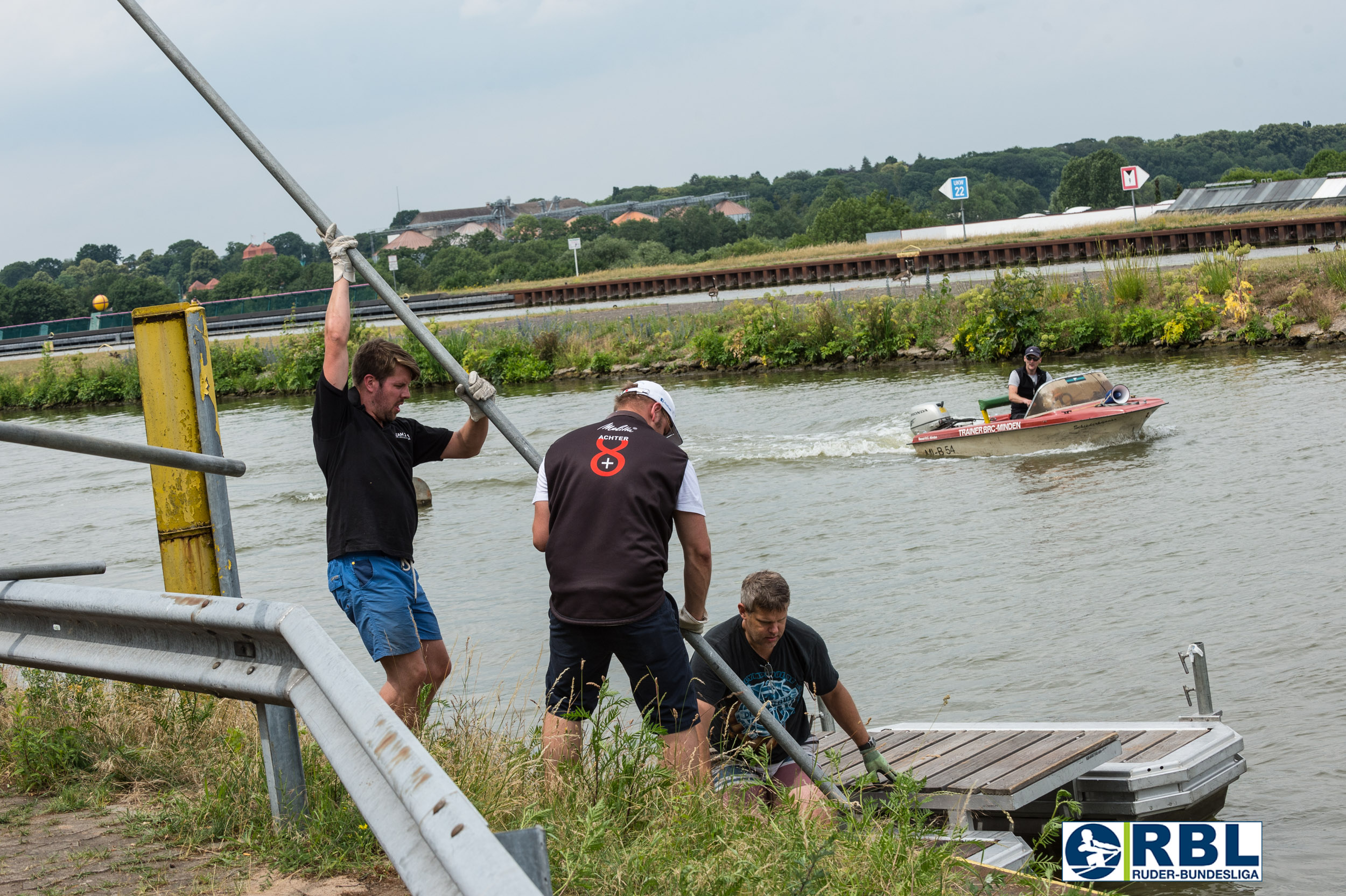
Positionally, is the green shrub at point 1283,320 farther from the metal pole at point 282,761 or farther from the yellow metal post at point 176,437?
the metal pole at point 282,761

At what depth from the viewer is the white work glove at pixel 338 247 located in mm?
4855

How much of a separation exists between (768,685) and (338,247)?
2636 millimetres

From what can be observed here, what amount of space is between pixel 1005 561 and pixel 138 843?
10.4 meters

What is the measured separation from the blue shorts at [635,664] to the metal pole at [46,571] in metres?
1.80

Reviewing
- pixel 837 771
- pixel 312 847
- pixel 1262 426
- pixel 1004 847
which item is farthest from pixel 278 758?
pixel 1262 426

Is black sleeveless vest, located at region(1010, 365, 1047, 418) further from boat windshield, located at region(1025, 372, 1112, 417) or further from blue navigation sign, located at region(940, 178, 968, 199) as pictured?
blue navigation sign, located at region(940, 178, 968, 199)

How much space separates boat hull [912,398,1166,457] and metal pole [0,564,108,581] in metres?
15.0

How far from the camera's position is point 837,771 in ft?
16.6

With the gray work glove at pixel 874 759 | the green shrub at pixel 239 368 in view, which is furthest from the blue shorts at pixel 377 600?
the green shrub at pixel 239 368

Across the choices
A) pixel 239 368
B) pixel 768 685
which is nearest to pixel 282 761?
pixel 768 685

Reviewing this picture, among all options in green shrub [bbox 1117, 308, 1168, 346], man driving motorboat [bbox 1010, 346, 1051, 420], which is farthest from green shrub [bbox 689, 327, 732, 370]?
man driving motorboat [bbox 1010, 346, 1051, 420]

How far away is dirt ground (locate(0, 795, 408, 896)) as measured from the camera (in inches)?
134

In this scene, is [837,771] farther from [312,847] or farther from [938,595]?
→ [938,595]

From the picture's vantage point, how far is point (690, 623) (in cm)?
493
